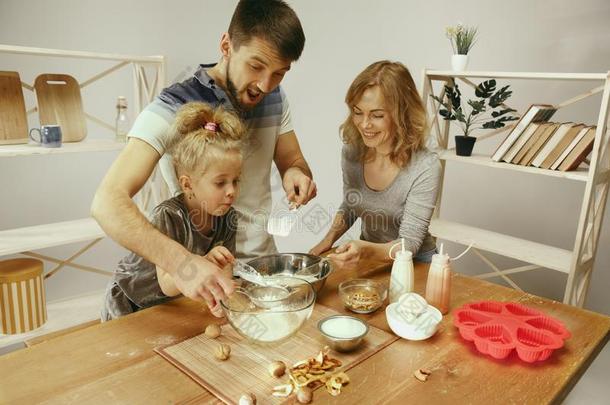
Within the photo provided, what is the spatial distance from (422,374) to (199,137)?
90 cm

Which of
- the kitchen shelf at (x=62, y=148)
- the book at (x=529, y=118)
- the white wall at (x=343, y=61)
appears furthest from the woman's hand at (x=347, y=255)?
the kitchen shelf at (x=62, y=148)

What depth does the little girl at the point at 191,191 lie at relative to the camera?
140 cm

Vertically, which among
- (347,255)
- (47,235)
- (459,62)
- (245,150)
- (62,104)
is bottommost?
(47,235)

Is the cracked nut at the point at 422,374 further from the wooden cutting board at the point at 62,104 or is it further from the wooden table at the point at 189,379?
the wooden cutting board at the point at 62,104

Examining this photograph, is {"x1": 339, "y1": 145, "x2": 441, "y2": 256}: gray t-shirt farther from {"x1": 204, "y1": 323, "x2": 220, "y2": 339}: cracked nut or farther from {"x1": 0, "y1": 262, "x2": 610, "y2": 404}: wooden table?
{"x1": 204, "y1": 323, "x2": 220, "y2": 339}: cracked nut

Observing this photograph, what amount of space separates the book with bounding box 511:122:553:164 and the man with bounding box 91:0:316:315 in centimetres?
116

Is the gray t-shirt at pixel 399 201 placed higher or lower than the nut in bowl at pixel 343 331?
higher

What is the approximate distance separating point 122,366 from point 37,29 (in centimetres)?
220

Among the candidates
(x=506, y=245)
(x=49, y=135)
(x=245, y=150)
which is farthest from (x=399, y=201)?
(x=49, y=135)

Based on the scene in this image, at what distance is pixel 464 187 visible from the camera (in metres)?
2.84

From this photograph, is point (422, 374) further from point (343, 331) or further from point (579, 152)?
point (579, 152)

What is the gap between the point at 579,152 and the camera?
7.04 feet

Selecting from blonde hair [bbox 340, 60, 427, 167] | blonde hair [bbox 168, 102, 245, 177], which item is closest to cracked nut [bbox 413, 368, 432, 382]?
blonde hair [bbox 168, 102, 245, 177]

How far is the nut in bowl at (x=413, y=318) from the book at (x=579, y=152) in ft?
4.51
